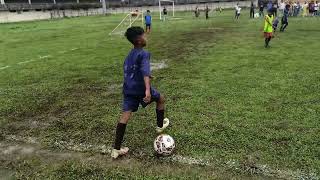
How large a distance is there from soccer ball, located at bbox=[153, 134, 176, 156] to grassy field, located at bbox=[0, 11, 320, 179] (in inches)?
5.9

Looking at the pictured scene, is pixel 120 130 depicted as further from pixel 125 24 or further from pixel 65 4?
pixel 65 4

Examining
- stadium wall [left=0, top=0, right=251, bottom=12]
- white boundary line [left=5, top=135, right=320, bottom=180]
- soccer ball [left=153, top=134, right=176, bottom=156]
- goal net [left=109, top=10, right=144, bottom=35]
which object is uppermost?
stadium wall [left=0, top=0, right=251, bottom=12]

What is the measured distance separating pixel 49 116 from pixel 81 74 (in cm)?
485

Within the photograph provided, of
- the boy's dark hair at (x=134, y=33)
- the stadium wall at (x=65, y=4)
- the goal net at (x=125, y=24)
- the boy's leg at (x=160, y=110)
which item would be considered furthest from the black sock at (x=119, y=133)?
the stadium wall at (x=65, y=4)

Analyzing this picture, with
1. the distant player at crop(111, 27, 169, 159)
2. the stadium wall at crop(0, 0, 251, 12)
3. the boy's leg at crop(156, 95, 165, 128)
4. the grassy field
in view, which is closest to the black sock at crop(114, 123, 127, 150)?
the distant player at crop(111, 27, 169, 159)

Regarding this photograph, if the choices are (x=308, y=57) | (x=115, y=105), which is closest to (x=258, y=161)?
(x=115, y=105)

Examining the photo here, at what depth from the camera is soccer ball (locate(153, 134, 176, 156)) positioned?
237 inches

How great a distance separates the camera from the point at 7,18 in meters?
56.7

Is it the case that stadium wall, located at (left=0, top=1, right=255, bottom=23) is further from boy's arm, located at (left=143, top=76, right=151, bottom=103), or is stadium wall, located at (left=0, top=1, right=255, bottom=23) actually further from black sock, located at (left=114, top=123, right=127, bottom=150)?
boy's arm, located at (left=143, top=76, right=151, bottom=103)

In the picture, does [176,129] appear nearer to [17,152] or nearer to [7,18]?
[17,152]

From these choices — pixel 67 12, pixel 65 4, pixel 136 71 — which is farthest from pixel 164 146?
pixel 65 4

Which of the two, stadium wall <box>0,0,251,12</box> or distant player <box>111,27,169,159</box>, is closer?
distant player <box>111,27,169,159</box>

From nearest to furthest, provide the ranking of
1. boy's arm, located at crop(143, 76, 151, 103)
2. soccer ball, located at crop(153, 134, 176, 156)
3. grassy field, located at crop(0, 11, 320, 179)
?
grassy field, located at crop(0, 11, 320, 179) → boy's arm, located at crop(143, 76, 151, 103) → soccer ball, located at crop(153, 134, 176, 156)

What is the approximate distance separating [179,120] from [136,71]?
220cm
